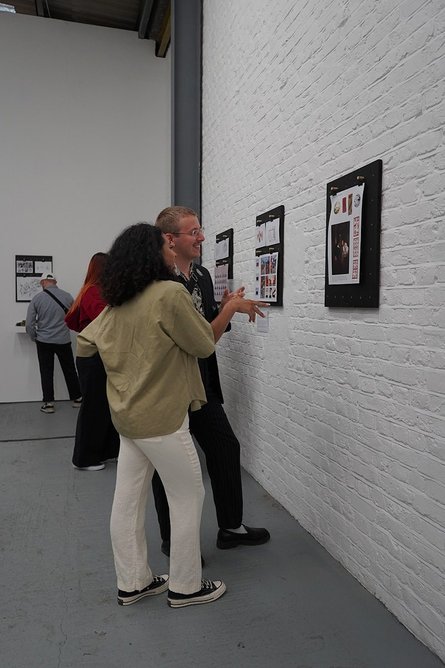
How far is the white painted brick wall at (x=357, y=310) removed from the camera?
1657 mm

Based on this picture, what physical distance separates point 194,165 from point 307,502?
11.2ft

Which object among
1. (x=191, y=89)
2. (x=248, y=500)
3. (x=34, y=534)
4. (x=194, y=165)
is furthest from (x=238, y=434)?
(x=191, y=89)

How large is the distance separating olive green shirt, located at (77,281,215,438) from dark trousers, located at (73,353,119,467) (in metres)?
1.76

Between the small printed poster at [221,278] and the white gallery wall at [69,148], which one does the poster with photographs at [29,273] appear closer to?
the white gallery wall at [69,148]

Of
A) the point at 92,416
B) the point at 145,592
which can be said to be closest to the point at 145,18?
the point at 92,416

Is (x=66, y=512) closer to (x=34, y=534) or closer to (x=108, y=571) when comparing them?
(x=34, y=534)

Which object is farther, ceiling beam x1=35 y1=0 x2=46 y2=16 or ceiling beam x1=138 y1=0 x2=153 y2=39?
ceiling beam x1=35 y1=0 x2=46 y2=16

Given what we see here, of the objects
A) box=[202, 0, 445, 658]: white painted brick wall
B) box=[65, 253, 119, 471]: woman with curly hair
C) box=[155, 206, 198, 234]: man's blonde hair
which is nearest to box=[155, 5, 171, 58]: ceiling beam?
box=[202, 0, 445, 658]: white painted brick wall

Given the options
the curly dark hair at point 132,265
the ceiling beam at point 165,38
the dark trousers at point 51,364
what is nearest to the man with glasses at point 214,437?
the curly dark hair at point 132,265

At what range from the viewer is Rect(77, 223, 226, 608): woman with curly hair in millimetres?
1760

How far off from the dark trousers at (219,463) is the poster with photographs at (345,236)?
33.5 inches

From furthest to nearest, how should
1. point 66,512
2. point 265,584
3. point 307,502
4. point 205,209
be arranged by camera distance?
point 205,209 → point 66,512 → point 307,502 → point 265,584

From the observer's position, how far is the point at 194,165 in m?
4.80

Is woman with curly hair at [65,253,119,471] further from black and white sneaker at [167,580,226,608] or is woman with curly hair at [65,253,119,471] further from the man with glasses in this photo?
black and white sneaker at [167,580,226,608]
